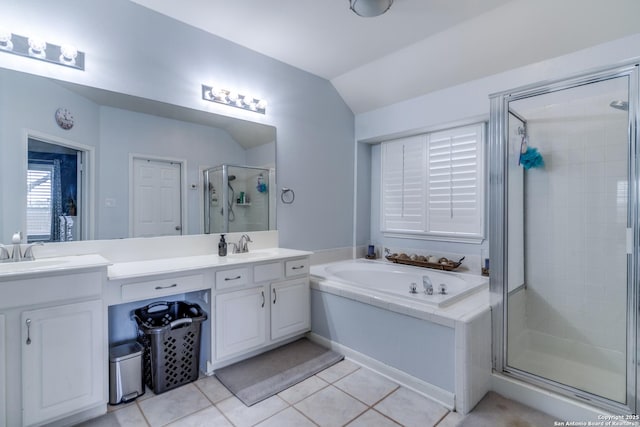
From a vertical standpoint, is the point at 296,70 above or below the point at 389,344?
above

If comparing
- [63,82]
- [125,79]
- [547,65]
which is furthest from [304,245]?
[547,65]

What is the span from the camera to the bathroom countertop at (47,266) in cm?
150

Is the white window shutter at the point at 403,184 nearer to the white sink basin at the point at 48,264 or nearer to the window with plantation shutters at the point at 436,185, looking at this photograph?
the window with plantation shutters at the point at 436,185

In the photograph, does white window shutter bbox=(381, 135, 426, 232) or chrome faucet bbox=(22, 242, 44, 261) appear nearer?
chrome faucet bbox=(22, 242, 44, 261)

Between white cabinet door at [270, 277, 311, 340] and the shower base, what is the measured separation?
1577 millimetres

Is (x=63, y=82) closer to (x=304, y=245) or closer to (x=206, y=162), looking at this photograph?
(x=206, y=162)

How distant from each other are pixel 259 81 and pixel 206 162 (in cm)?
98

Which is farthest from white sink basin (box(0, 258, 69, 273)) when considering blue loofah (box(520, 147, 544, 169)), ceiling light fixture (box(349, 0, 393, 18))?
blue loofah (box(520, 147, 544, 169))

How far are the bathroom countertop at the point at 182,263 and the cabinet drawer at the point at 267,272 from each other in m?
0.06

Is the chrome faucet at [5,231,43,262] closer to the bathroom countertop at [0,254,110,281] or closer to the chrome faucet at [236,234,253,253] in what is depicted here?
the bathroom countertop at [0,254,110,281]

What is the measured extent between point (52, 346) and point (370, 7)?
275cm

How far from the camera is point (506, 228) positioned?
2.18m

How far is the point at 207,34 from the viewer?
260 cm

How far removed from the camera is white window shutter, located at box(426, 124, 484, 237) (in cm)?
303
